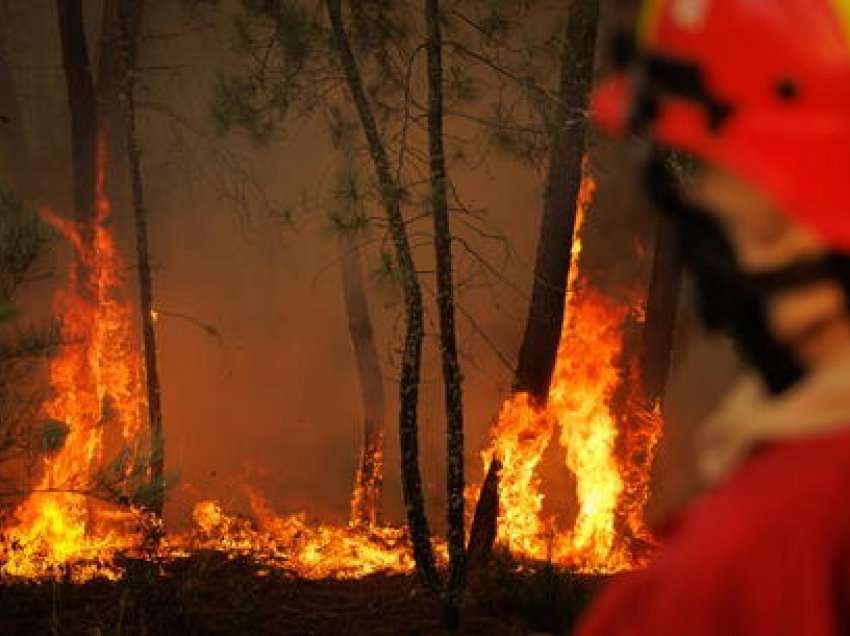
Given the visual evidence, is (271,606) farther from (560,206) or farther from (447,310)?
(560,206)

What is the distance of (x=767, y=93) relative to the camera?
1.70 metres

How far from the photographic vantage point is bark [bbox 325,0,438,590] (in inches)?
350

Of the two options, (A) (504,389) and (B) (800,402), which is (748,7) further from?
(A) (504,389)

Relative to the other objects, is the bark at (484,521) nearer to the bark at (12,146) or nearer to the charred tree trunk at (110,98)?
the charred tree trunk at (110,98)

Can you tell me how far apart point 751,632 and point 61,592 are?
30.6 feet

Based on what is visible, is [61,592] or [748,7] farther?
[61,592]

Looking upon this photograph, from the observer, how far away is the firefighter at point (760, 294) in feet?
4.38

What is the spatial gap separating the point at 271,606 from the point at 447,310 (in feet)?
10.3

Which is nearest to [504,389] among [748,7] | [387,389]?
[387,389]

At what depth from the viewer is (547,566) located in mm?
9773

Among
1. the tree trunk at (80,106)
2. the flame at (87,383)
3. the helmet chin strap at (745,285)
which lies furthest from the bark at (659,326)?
the helmet chin strap at (745,285)

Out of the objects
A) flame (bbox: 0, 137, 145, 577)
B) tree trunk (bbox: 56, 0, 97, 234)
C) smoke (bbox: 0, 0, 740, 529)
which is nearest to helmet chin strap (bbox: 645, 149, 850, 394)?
flame (bbox: 0, 137, 145, 577)

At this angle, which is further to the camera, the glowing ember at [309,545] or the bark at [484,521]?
the glowing ember at [309,545]

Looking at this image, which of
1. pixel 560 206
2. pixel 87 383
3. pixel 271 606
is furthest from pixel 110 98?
pixel 271 606
